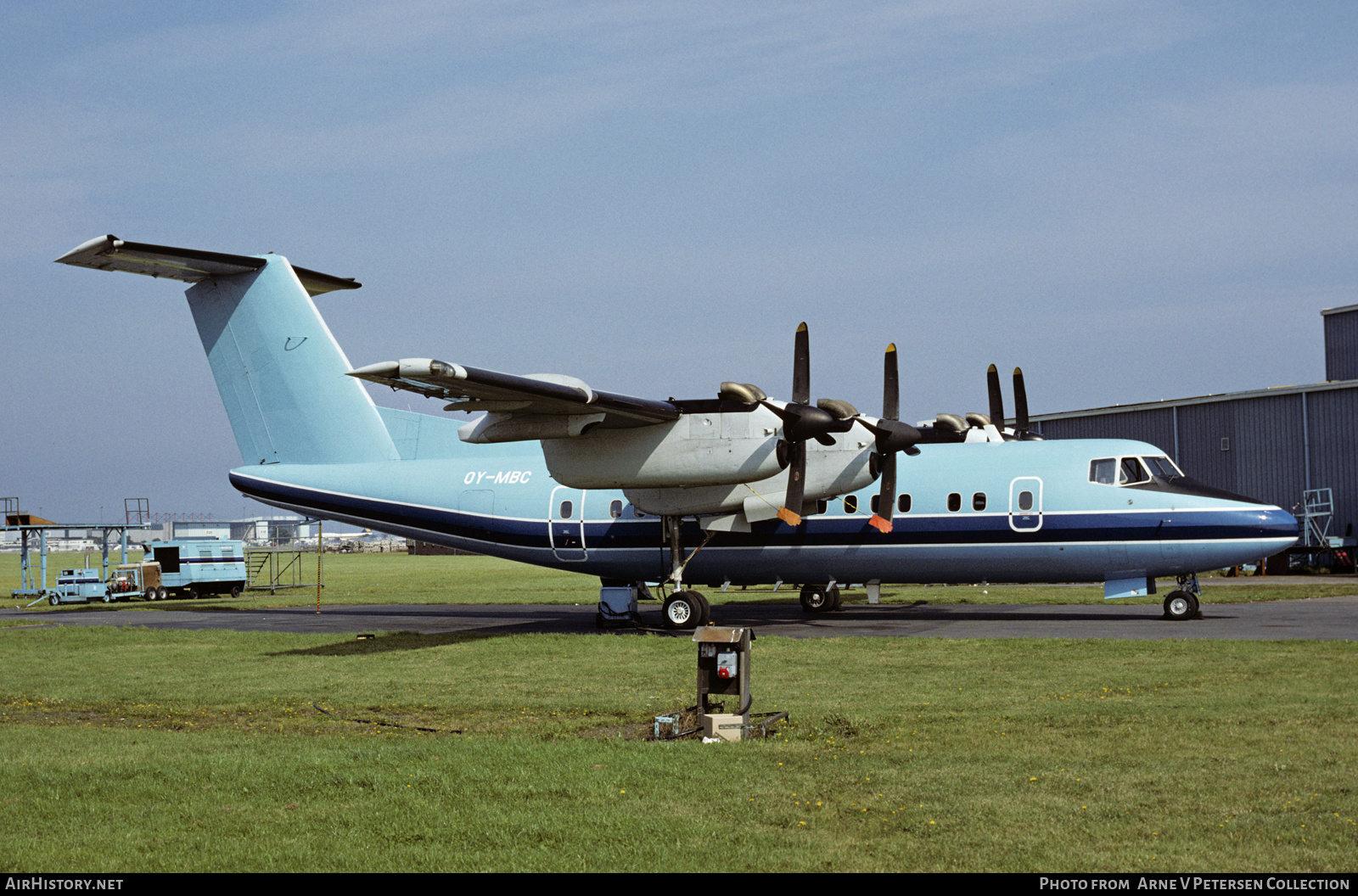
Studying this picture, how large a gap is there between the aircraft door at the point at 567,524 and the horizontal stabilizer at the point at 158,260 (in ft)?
29.1

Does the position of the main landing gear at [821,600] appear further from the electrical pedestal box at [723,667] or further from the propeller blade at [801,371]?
the electrical pedestal box at [723,667]

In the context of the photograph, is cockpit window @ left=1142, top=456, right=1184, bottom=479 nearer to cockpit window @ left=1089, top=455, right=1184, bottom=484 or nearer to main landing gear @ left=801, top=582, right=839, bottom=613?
cockpit window @ left=1089, top=455, right=1184, bottom=484

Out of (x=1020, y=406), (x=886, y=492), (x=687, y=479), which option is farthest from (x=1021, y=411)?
(x=687, y=479)

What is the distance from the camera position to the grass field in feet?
21.8

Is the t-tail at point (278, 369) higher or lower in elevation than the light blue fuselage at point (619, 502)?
higher

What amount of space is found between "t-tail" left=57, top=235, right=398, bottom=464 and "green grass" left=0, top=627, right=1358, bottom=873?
36.3ft

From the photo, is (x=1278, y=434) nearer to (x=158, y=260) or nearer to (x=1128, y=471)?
(x=1128, y=471)

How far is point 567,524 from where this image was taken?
992 inches

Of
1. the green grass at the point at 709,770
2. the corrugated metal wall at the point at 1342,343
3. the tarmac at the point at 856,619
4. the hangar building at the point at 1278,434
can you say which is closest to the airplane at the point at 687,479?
the tarmac at the point at 856,619

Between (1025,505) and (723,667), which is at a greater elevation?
(1025,505)

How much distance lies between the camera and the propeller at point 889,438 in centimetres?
2206

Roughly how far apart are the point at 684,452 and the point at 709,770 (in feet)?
42.3
